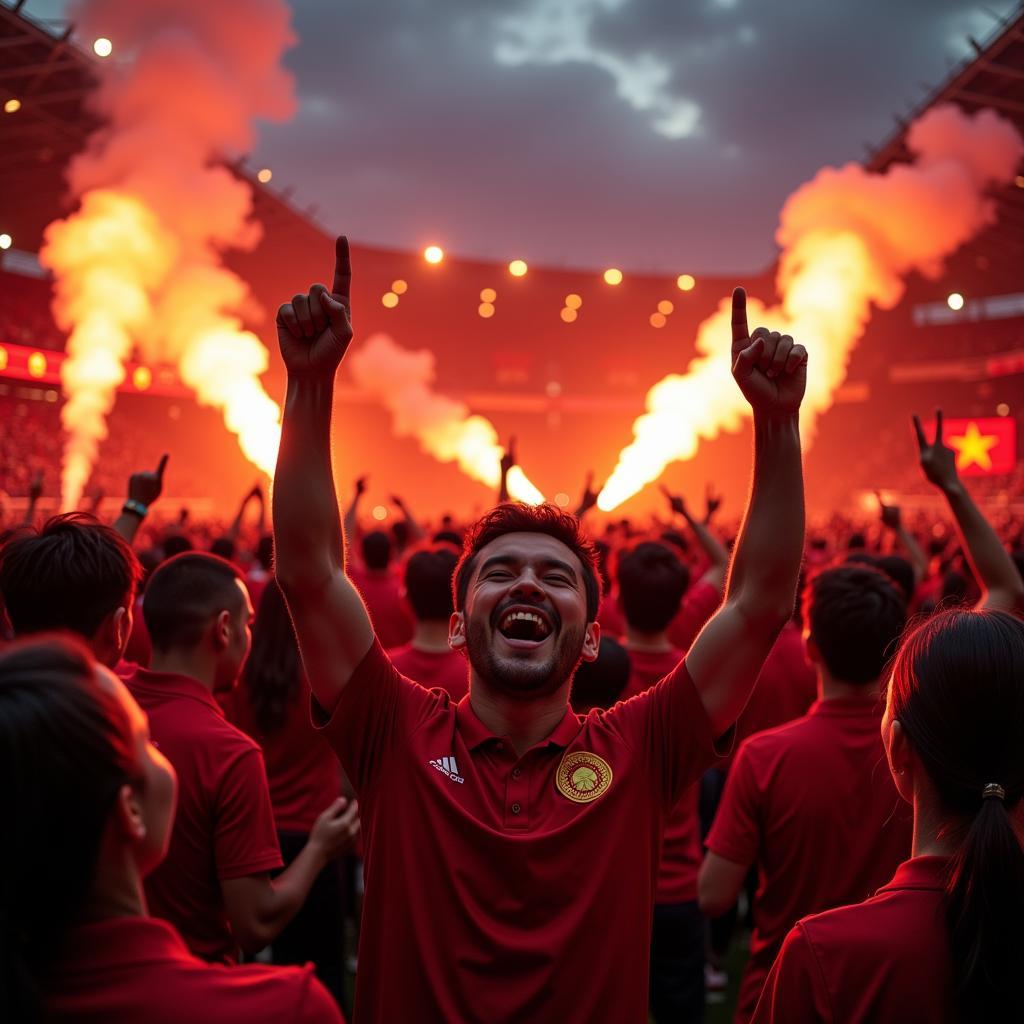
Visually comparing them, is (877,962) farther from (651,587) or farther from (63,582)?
(651,587)

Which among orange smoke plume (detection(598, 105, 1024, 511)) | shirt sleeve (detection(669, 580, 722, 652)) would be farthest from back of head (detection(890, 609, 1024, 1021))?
orange smoke plume (detection(598, 105, 1024, 511))

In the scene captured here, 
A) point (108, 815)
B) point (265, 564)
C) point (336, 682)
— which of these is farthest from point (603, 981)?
point (265, 564)

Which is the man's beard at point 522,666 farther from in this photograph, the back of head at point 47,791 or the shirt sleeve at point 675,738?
the back of head at point 47,791

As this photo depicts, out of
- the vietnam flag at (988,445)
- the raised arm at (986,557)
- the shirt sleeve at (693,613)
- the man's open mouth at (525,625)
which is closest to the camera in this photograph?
the man's open mouth at (525,625)

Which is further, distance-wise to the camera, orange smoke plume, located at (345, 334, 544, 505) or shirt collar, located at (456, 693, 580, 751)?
orange smoke plume, located at (345, 334, 544, 505)

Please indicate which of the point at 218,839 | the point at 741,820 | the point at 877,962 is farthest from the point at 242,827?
the point at 877,962

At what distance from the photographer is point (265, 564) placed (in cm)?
769

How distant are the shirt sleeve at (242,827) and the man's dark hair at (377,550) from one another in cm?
414

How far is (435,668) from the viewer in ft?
15.9

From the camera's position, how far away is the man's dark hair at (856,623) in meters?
3.22

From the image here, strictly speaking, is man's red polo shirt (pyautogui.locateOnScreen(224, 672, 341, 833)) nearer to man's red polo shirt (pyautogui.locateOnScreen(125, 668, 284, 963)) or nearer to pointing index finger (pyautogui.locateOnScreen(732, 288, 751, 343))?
man's red polo shirt (pyautogui.locateOnScreen(125, 668, 284, 963))

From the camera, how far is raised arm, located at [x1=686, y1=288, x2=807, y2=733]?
7.59 feet

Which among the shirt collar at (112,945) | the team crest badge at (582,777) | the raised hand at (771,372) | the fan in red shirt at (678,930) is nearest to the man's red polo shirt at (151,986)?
the shirt collar at (112,945)

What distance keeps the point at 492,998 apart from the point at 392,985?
237mm
